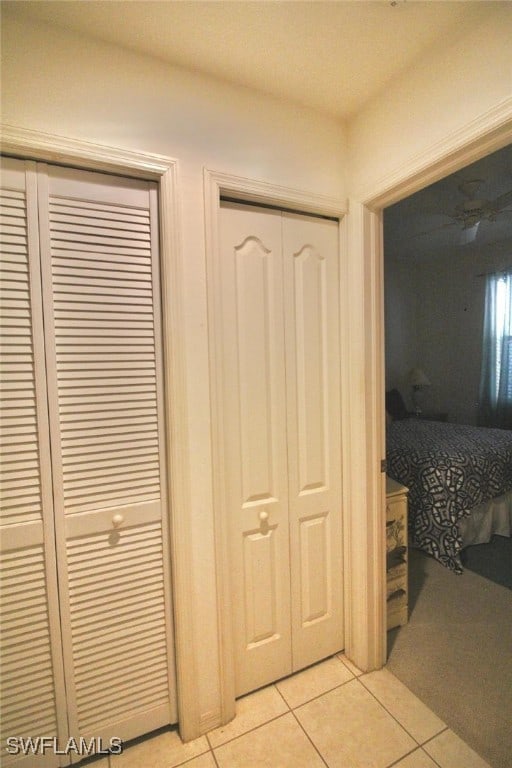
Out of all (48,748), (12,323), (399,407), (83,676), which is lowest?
(48,748)

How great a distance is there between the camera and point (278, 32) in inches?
44.0

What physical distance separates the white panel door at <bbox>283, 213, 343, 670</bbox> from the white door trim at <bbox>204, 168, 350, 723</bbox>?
0.64ft

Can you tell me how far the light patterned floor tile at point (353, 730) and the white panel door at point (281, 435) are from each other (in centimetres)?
18

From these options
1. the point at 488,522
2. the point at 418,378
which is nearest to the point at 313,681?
the point at 488,522

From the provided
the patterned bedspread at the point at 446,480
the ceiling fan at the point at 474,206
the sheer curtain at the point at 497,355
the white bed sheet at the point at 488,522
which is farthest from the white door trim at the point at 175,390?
Result: the sheer curtain at the point at 497,355

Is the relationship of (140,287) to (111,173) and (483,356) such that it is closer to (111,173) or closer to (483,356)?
(111,173)

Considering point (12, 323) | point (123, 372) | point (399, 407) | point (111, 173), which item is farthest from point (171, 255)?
point (399, 407)

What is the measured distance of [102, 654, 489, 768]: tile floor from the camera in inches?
48.1

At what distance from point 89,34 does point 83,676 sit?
2.16m

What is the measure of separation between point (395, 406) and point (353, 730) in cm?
369

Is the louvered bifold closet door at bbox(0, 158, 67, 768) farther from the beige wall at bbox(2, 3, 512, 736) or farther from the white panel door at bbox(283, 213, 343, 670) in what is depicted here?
the white panel door at bbox(283, 213, 343, 670)

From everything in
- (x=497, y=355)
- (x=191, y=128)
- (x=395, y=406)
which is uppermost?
(x=191, y=128)

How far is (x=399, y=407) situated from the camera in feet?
14.9

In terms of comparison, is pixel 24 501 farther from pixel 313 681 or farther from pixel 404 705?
pixel 404 705
